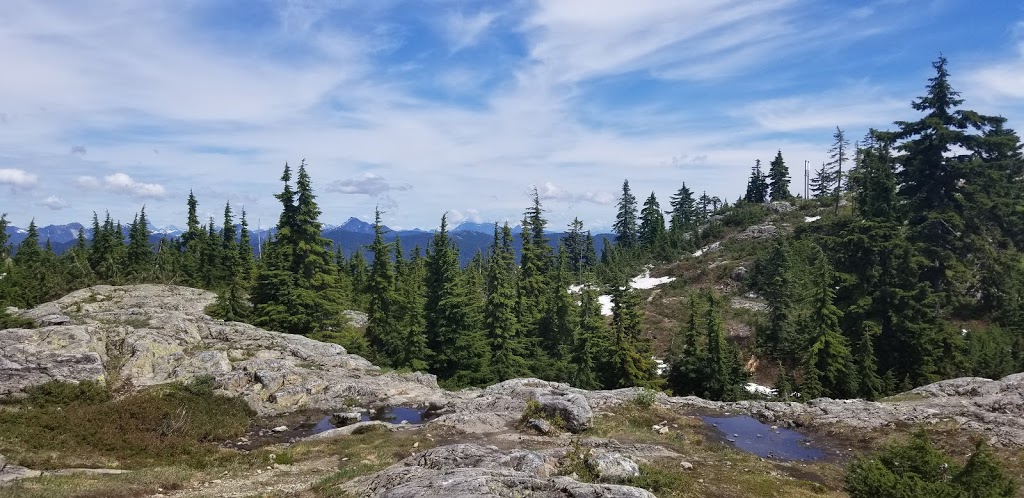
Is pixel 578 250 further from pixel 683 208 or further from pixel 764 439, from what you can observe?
pixel 764 439

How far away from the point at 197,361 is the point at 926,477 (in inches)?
1268

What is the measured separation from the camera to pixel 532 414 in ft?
83.6

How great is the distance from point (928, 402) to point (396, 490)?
29209 millimetres

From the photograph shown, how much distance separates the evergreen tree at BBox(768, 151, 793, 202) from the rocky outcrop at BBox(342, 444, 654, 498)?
11435cm

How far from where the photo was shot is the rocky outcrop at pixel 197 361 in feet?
82.6

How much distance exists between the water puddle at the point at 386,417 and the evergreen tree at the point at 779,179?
106m

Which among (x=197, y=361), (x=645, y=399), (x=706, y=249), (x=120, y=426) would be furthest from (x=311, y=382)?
(x=706, y=249)

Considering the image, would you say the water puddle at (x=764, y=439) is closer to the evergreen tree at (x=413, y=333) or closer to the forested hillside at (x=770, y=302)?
the forested hillside at (x=770, y=302)

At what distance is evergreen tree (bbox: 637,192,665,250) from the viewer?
106m

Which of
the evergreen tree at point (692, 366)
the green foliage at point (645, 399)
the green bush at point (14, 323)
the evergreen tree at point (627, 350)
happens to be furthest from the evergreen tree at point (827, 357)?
the green bush at point (14, 323)

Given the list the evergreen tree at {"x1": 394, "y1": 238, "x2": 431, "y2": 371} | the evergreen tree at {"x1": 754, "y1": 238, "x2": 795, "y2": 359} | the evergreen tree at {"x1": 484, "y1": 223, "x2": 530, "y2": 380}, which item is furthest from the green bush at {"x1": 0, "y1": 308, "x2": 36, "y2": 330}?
the evergreen tree at {"x1": 754, "y1": 238, "x2": 795, "y2": 359}

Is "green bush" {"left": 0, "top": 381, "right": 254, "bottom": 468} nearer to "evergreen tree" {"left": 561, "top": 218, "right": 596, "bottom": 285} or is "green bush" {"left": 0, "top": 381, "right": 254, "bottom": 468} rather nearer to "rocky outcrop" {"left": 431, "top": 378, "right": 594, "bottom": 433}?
"rocky outcrop" {"left": 431, "top": 378, "right": 594, "bottom": 433}

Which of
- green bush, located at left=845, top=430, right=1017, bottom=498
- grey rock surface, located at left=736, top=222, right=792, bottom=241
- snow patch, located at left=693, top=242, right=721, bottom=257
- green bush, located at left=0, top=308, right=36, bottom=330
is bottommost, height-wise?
green bush, located at left=845, top=430, right=1017, bottom=498

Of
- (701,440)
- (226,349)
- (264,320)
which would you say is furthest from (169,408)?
(701,440)
